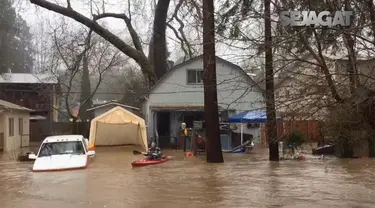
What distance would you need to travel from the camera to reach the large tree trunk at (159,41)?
37062 mm

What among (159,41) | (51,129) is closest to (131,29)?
(159,41)

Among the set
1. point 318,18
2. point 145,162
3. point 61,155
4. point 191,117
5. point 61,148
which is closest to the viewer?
point 318,18

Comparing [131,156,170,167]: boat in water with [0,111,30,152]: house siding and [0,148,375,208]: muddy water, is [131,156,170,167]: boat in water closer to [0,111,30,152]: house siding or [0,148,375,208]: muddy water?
[0,148,375,208]: muddy water

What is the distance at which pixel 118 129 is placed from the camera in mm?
34156

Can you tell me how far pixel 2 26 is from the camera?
41.1 metres

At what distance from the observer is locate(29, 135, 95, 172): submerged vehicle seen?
20828 mm

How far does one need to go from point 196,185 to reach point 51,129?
3384cm

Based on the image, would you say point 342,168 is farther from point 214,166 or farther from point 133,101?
point 133,101

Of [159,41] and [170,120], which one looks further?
[170,120]

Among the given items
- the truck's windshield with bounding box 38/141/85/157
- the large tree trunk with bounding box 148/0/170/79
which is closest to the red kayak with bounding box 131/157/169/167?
the truck's windshield with bounding box 38/141/85/157

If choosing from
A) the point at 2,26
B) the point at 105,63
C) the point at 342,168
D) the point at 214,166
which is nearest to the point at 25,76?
the point at 105,63

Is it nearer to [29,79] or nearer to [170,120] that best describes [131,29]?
[170,120]

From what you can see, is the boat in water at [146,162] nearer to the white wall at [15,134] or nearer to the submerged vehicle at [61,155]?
the submerged vehicle at [61,155]

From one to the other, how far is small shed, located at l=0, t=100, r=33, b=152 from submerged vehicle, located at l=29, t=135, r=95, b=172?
11810 mm
